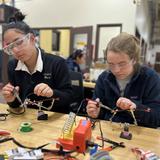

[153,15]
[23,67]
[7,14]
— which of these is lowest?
[23,67]

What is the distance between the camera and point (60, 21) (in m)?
4.95

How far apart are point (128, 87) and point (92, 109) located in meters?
0.25

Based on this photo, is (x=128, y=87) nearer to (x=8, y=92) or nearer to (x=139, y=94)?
(x=139, y=94)

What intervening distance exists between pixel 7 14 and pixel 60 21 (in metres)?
1.42

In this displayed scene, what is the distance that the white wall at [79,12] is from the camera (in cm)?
423

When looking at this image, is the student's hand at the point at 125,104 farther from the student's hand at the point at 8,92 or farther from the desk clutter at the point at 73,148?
the student's hand at the point at 8,92

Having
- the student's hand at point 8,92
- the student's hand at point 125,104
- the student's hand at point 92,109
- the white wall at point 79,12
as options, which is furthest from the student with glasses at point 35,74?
the white wall at point 79,12

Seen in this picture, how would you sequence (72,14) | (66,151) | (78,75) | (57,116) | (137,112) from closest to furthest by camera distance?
(66,151), (137,112), (57,116), (78,75), (72,14)

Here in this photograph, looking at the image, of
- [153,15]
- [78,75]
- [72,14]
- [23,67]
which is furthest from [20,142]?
[153,15]

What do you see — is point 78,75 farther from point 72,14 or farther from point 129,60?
point 72,14

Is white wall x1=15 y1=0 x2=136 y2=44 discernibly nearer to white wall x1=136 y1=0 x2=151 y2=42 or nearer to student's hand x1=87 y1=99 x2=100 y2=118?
white wall x1=136 y1=0 x2=151 y2=42

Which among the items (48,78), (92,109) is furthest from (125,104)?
(48,78)

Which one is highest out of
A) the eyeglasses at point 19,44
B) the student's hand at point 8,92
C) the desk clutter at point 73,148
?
the eyeglasses at point 19,44

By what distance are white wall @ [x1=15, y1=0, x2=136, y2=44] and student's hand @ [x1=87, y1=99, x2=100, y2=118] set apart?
319 centimetres
